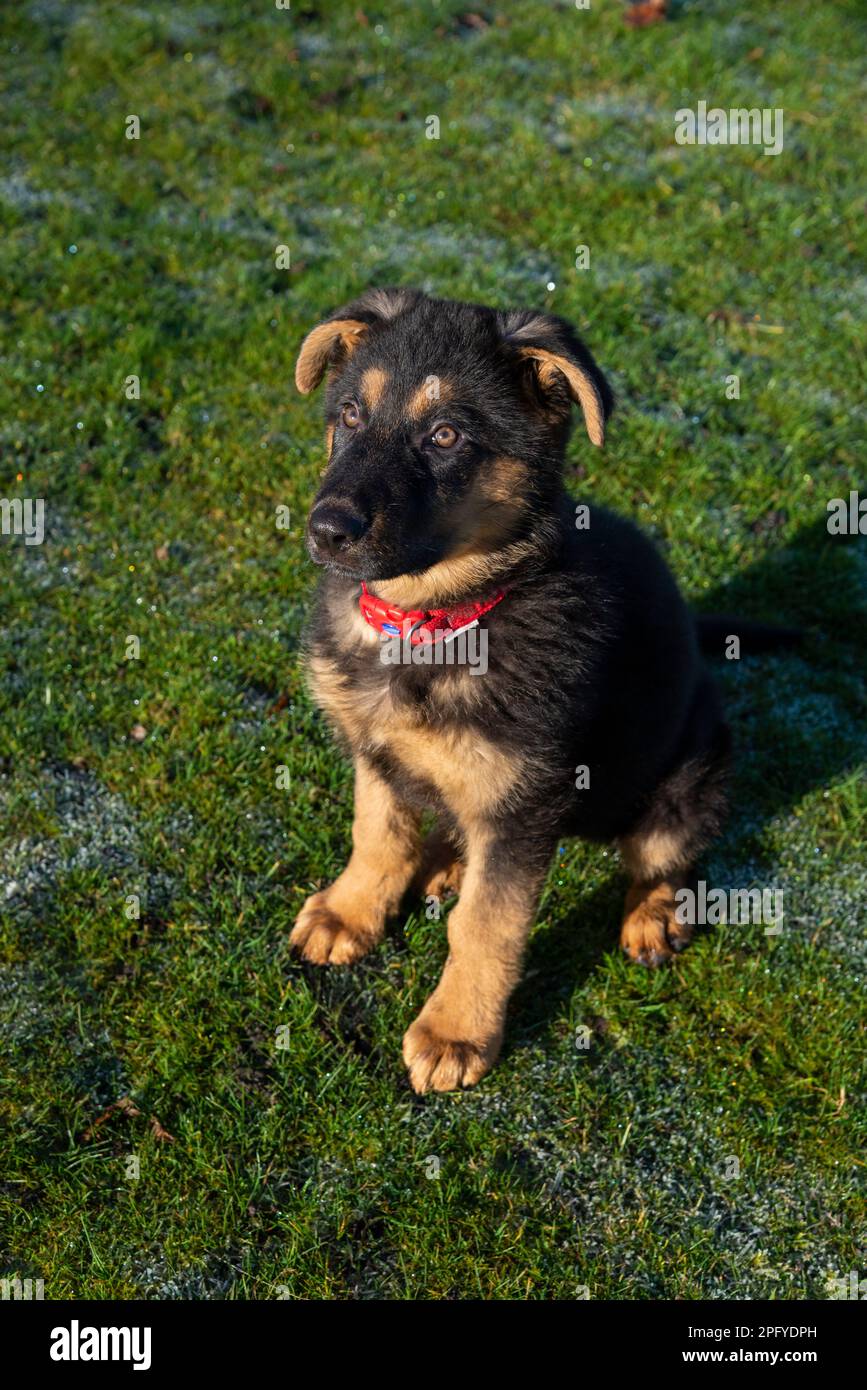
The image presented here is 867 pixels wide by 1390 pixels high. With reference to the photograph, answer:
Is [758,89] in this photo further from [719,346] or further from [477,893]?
[477,893]

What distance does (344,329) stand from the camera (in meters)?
3.81

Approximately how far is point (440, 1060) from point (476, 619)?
1407mm

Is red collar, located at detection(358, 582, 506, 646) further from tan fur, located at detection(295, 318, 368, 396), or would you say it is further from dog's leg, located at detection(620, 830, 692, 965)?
dog's leg, located at detection(620, 830, 692, 965)

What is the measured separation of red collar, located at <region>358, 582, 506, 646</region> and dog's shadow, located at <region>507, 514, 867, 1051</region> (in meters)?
1.36

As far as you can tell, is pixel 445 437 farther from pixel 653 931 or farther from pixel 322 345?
pixel 653 931

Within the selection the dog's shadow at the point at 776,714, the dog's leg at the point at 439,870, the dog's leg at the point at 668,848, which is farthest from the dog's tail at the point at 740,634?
the dog's leg at the point at 439,870

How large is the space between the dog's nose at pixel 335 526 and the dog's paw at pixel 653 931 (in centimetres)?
188

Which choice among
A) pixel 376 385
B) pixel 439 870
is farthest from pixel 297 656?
pixel 376 385

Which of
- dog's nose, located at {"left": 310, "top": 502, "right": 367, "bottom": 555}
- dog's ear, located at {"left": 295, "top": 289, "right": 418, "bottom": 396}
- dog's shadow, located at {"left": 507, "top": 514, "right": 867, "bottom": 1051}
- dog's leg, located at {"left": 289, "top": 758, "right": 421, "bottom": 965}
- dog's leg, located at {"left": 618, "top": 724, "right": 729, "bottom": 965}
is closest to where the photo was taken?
dog's nose, located at {"left": 310, "top": 502, "right": 367, "bottom": 555}

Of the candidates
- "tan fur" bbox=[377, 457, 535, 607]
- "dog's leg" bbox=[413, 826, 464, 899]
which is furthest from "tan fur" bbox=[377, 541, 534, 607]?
"dog's leg" bbox=[413, 826, 464, 899]

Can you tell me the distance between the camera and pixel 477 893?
3.62m

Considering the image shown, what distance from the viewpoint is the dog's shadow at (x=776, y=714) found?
14.3 feet

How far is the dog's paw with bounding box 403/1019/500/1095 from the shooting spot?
382 cm
